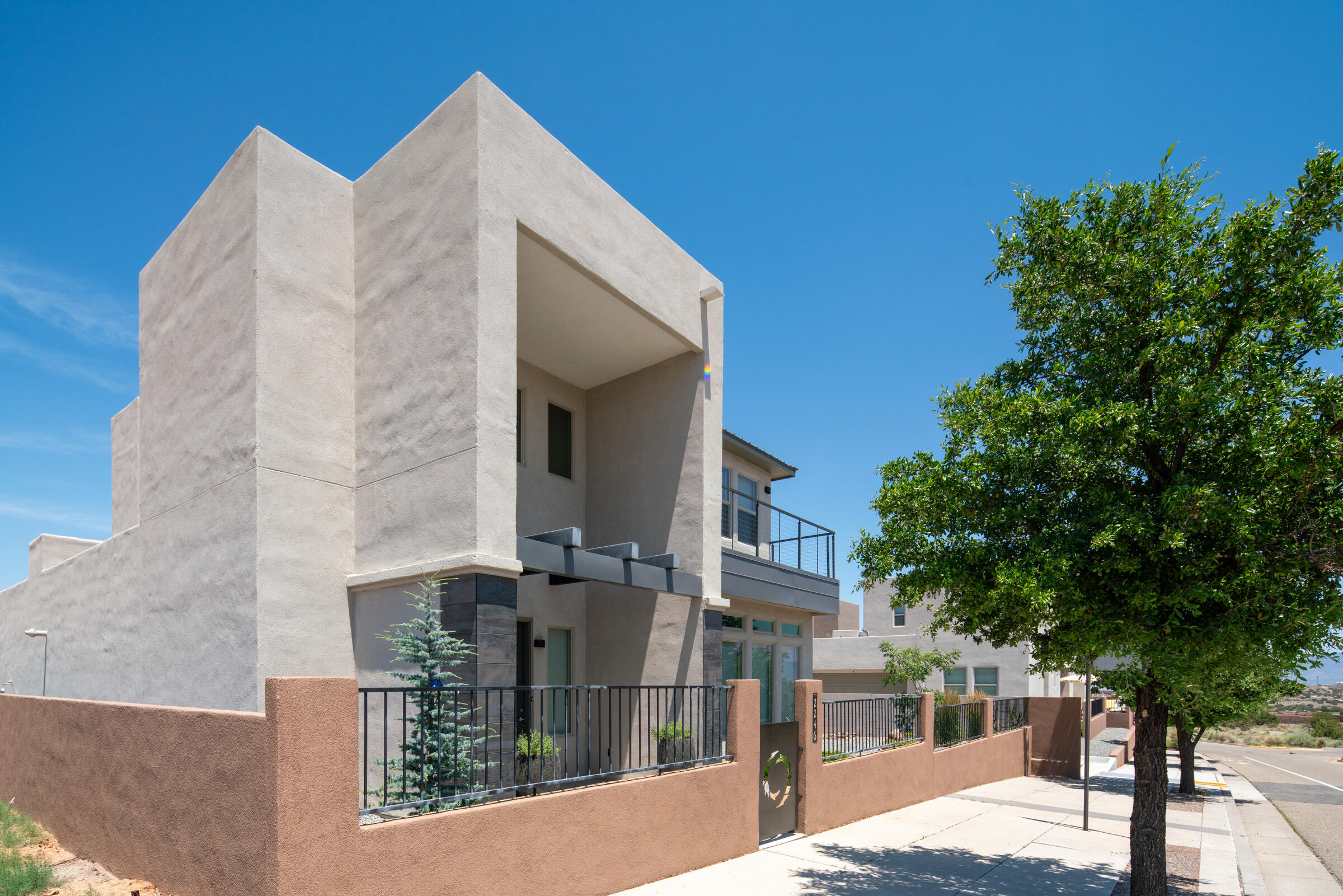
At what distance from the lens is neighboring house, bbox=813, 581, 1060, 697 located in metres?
32.5

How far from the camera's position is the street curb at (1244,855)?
36.1 feet

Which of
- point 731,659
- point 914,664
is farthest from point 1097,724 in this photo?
point 731,659

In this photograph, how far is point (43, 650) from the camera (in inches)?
727

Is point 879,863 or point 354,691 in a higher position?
point 354,691

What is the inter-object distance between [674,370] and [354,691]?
8.71 m

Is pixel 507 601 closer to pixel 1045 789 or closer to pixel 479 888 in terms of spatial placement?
pixel 479 888

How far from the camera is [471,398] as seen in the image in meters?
9.55

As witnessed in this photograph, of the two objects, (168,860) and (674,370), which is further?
(674,370)

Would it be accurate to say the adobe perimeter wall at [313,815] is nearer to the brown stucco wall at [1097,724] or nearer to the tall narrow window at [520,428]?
the tall narrow window at [520,428]

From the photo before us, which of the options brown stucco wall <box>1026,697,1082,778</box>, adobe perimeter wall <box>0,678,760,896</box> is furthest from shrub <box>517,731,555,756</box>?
brown stucco wall <box>1026,697,1082,778</box>

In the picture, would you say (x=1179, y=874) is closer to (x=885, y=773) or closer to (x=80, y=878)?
(x=885, y=773)

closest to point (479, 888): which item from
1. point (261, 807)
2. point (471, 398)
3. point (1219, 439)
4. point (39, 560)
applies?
point (261, 807)

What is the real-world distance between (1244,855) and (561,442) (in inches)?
517

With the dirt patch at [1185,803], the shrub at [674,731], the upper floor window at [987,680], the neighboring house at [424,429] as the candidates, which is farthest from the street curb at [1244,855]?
the upper floor window at [987,680]
